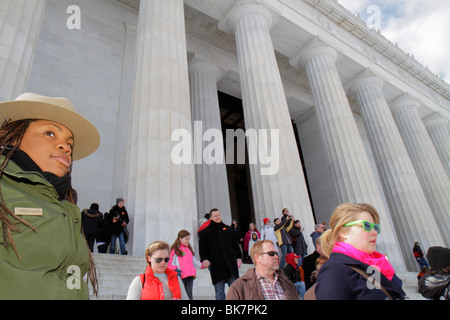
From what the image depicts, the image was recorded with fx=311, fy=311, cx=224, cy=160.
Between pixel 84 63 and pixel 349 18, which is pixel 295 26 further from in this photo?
pixel 84 63

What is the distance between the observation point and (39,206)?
1.72m

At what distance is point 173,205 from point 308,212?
6304 mm

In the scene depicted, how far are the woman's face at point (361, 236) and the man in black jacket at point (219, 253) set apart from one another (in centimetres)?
421

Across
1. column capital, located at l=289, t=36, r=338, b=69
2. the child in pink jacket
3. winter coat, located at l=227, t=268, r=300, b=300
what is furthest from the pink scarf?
column capital, located at l=289, t=36, r=338, b=69

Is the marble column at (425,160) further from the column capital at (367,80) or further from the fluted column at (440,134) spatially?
the column capital at (367,80)

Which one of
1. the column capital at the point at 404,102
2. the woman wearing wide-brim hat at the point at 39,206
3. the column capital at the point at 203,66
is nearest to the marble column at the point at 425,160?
the column capital at the point at 404,102

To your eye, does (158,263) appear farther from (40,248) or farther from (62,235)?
(40,248)

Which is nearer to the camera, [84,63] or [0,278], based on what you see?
[0,278]

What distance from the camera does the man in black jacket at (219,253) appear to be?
20.5ft

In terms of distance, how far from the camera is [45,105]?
2279 millimetres

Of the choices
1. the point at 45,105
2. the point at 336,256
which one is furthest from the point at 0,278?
the point at 336,256
